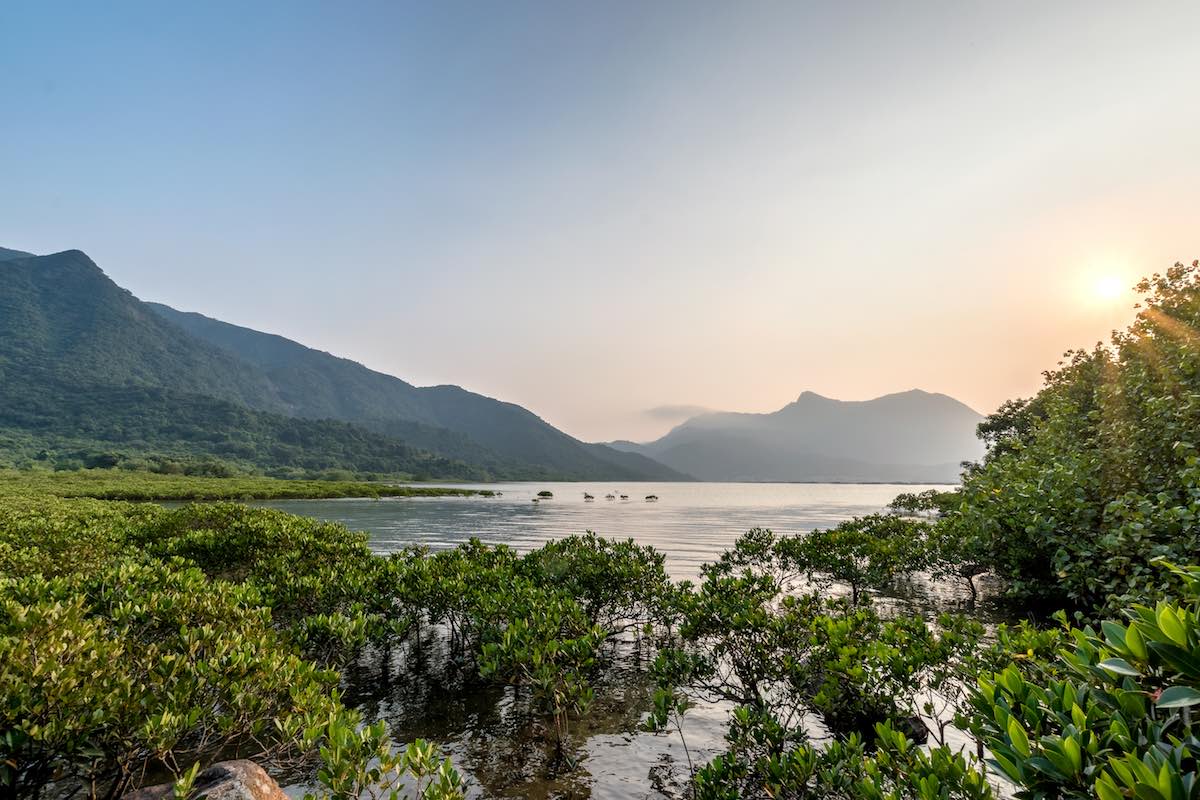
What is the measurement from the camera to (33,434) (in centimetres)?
16888

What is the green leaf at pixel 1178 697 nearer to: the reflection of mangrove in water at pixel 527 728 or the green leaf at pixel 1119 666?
the green leaf at pixel 1119 666

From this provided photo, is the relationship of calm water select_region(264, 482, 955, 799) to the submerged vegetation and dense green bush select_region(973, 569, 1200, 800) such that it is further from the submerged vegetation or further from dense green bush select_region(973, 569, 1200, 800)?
dense green bush select_region(973, 569, 1200, 800)

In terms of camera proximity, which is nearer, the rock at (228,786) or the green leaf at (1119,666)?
the green leaf at (1119,666)

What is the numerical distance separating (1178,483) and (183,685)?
1939cm

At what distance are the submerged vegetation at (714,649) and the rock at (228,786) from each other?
406 mm

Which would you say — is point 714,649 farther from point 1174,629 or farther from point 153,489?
point 153,489

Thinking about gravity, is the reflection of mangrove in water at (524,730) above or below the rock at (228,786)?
below

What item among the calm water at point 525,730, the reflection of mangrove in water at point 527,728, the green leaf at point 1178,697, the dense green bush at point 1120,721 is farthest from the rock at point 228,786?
the green leaf at point 1178,697

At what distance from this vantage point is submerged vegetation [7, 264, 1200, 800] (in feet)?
12.8

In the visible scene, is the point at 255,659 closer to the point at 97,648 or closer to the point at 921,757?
the point at 97,648

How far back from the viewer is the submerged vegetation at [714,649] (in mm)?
3896

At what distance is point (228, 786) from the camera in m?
6.58

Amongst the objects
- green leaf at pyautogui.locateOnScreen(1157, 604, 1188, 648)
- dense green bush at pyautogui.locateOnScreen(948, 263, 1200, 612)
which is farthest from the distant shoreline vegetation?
dense green bush at pyautogui.locateOnScreen(948, 263, 1200, 612)

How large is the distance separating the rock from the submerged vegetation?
0.41 m
